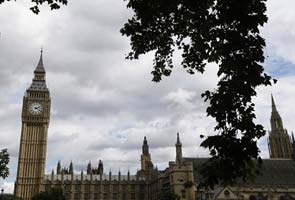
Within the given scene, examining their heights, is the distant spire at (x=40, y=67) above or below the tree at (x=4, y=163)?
above

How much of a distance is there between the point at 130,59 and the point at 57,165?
150 metres

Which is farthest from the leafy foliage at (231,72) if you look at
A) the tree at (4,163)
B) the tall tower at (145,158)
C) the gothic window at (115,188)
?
the tall tower at (145,158)

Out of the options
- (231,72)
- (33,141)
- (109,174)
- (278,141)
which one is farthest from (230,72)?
(278,141)

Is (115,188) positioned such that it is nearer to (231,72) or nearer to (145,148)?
(145,148)

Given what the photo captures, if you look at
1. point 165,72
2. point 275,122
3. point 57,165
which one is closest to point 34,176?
point 57,165

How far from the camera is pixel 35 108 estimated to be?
127562mm

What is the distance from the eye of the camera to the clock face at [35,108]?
4988 inches

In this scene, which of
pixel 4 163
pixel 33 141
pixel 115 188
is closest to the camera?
pixel 4 163

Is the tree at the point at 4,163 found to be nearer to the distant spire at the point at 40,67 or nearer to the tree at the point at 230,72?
the tree at the point at 230,72

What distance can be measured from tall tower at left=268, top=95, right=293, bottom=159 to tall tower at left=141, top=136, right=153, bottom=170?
47683 millimetres

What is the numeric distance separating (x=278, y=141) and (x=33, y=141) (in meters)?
90.4

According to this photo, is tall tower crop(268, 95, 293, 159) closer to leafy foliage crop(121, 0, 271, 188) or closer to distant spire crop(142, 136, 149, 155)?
distant spire crop(142, 136, 149, 155)

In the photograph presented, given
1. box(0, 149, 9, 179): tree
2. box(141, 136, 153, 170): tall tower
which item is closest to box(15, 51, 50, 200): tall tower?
box(141, 136, 153, 170): tall tower

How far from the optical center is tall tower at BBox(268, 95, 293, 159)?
140375 millimetres
